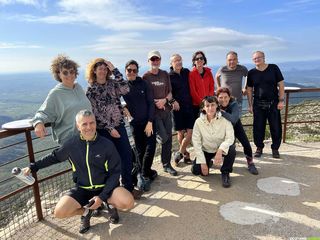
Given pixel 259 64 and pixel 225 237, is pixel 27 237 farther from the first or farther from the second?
pixel 259 64

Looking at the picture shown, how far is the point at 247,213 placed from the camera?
4.09m

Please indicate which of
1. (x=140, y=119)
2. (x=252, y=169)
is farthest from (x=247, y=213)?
(x=140, y=119)

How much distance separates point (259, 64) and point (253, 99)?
0.75 m

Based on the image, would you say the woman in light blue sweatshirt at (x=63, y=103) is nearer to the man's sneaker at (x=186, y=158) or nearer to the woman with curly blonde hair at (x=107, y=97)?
the woman with curly blonde hair at (x=107, y=97)

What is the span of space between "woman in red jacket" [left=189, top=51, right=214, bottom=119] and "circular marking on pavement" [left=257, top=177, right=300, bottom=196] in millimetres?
1834

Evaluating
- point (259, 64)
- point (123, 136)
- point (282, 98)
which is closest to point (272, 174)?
point (282, 98)

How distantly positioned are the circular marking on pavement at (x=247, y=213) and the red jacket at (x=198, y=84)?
2.06 meters

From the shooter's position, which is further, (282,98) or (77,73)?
(282,98)

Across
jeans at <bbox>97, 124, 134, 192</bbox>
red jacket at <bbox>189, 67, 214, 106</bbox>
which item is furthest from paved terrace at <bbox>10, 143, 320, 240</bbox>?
red jacket at <bbox>189, 67, 214, 106</bbox>

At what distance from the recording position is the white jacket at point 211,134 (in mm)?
5039

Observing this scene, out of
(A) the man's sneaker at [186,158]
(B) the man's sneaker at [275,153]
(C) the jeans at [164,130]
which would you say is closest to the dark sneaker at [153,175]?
(C) the jeans at [164,130]

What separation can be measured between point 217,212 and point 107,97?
2.20 meters

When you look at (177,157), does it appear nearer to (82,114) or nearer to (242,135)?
(242,135)

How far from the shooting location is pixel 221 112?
511 centimetres
